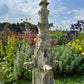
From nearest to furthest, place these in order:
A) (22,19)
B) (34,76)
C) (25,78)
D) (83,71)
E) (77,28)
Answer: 1. (34,76)
2. (25,78)
3. (83,71)
4. (22,19)
5. (77,28)

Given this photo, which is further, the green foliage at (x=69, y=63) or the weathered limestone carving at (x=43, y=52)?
Answer: the green foliage at (x=69, y=63)

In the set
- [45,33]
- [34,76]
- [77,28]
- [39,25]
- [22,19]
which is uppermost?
[22,19]

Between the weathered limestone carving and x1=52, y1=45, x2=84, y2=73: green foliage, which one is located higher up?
the weathered limestone carving

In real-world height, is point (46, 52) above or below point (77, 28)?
below

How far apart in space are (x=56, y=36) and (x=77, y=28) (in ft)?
5.33

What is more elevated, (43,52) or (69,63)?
(43,52)

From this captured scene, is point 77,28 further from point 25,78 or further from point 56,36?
point 25,78

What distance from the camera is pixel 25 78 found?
14.4 feet

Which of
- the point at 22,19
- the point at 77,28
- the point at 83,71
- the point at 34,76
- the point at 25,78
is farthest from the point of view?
the point at 77,28

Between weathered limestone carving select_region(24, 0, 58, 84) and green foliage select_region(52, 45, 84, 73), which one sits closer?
weathered limestone carving select_region(24, 0, 58, 84)

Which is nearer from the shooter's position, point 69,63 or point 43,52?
point 43,52

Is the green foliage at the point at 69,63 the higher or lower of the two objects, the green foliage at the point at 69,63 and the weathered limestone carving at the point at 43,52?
the lower

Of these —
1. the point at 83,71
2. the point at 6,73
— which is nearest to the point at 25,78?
the point at 6,73

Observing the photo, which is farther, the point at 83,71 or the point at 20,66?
the point at 83,71
